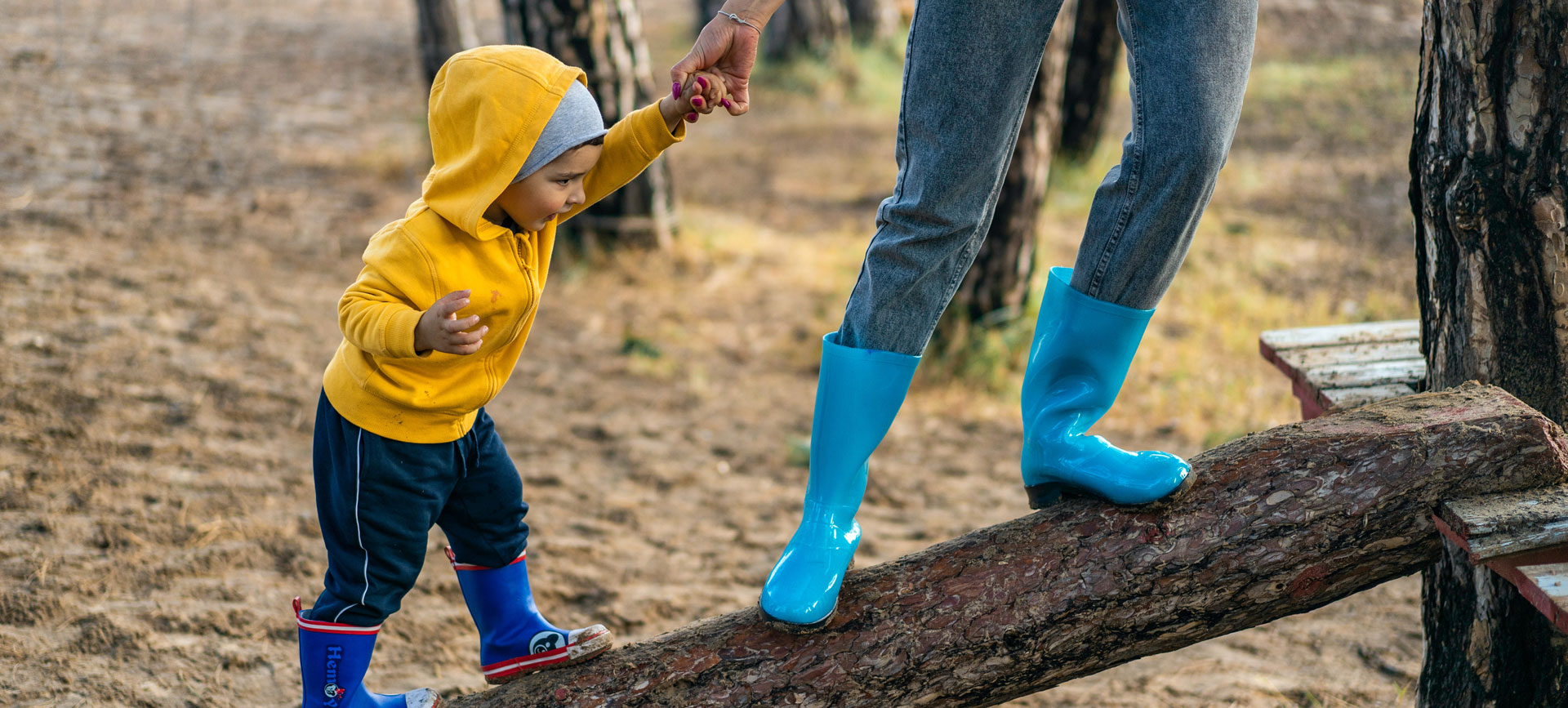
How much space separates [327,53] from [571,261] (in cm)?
488

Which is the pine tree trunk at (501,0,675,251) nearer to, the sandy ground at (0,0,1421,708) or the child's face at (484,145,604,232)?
the sandy ground at (0,0,1421,708)

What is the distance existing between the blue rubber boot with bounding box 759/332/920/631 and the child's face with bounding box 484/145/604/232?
499mm

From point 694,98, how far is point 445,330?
1.89 feet

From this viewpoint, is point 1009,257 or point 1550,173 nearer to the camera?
point 1550,173

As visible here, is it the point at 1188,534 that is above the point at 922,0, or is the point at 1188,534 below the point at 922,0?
Answer: below

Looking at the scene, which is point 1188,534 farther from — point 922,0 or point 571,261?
point 571,261

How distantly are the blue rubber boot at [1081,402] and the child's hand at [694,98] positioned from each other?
0.69 m

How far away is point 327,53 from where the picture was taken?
9.41 meters

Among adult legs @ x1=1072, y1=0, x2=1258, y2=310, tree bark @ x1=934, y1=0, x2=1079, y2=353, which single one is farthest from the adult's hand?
tree bark @ x1=934, y1=0, x2=1079, y2=353

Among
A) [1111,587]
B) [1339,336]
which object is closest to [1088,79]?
[1339,336]

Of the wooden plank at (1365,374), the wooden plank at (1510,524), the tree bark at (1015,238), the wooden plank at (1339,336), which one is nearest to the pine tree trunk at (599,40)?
the tree bark at (1015,238)

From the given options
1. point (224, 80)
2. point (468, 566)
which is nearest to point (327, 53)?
point (224, 80)

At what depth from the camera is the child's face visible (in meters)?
1.86

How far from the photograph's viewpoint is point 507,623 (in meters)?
2.16
